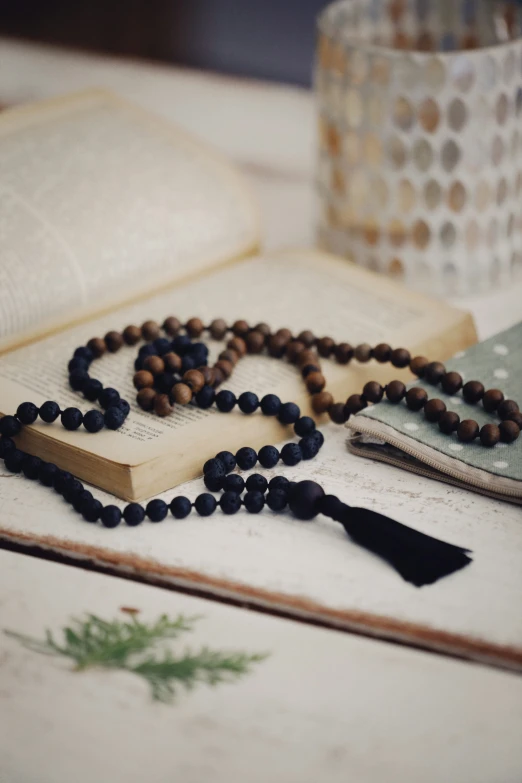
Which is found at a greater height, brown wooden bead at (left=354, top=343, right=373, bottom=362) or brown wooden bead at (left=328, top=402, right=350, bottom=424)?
brown wooden bead at (left=354, top=343, right=373, bottom=362)

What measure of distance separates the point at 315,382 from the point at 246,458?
0.38ft

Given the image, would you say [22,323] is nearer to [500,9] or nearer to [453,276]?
[453,276]

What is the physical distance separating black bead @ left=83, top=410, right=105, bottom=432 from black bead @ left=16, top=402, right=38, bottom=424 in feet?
0.15

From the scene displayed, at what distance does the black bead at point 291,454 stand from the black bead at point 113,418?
14 cm

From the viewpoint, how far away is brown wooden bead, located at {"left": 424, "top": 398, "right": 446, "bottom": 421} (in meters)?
0.79

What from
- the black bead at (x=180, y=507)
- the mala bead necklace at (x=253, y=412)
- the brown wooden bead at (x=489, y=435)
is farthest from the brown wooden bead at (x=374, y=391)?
the black bead at (x=180, y=507)

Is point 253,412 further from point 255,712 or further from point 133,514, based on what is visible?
point 255,712

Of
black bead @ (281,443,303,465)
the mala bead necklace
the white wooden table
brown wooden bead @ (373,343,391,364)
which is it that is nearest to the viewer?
the white wooden table

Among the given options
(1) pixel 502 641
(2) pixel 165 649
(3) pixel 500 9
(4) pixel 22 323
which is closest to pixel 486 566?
(1) pixel 502 641

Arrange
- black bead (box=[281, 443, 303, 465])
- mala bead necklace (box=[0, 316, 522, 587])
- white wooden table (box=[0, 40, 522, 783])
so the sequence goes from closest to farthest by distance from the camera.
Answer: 1. white wooden table (box=[0, 40, 522, 783])
2. mala bead necklace (box=[0, 316, 522, 587])
3. black bead (box=[281, 443, 303, 465])

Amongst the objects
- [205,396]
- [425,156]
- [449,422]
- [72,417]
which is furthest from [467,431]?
[425,156]

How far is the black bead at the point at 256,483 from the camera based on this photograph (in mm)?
729

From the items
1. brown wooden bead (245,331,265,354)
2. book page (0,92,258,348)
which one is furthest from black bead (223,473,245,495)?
book page (0,92,258,348)

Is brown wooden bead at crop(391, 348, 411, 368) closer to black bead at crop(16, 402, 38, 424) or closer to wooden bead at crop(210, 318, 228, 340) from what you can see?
wooden bead at crop(210, 318, 228, 340)
